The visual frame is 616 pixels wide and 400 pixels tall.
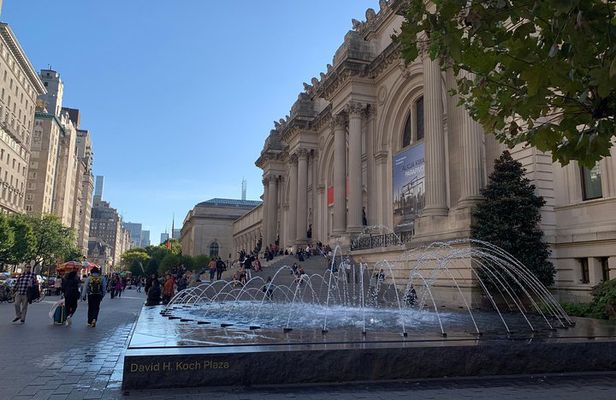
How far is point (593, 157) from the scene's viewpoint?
5445 millimetres

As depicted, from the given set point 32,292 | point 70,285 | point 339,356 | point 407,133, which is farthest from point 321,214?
point 339,356

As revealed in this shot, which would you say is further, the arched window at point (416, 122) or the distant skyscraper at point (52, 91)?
the distant skyscraper at point (52, 91)

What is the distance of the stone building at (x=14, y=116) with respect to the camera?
65.4 metres

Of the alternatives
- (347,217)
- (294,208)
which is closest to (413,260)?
(347,217)

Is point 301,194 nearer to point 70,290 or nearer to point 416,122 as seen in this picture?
point 416,122

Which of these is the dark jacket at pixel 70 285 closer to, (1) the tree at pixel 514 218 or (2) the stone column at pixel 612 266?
(1) the tree at pixel 514 218

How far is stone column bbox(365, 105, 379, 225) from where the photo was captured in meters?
35.2

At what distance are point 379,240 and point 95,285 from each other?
57.3 feet

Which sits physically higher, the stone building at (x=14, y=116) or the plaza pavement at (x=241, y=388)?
the stone building at (x=14, y=116)

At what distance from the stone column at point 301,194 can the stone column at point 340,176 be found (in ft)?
33.1

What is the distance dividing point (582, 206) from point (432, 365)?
46.8ft

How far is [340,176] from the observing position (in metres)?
35.7

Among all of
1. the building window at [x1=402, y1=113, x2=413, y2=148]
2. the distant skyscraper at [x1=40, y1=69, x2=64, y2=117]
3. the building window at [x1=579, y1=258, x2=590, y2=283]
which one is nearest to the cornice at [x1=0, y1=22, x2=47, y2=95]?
the distant skyscraper at [x1=40, y1=69, x2=64, y2=117]

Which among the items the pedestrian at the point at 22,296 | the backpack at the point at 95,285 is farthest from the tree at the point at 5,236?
the backpack at the point at 95,285
